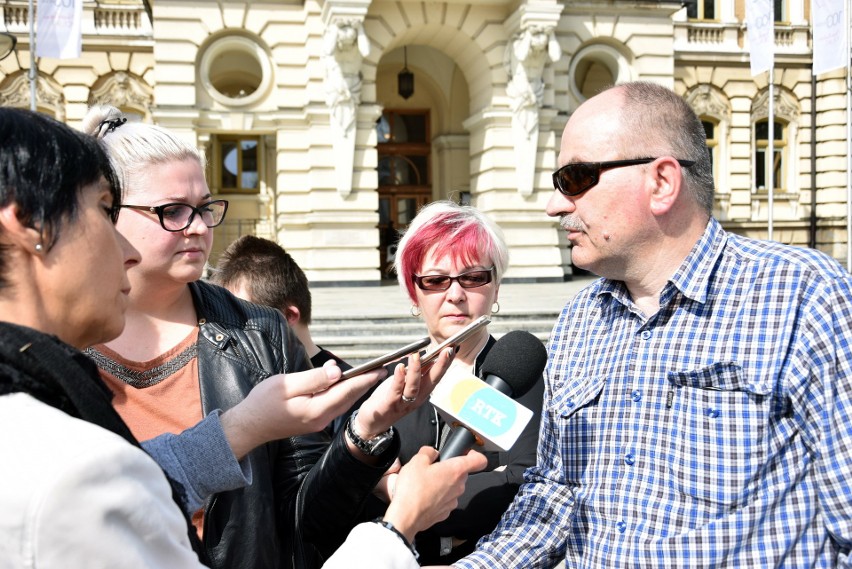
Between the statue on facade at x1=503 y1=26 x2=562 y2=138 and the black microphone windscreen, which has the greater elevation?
the statue on facade at x1=503 y1=26 x2=562 y2=138

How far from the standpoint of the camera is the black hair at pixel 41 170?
1223 millimetres

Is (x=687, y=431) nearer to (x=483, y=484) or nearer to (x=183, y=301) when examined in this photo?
(x=483, y=484)

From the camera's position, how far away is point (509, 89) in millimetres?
17922

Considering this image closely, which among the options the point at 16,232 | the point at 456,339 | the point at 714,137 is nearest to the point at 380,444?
the point at 456,339

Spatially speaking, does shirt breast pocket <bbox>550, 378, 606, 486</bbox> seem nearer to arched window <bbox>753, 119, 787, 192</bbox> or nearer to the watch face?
the watch face

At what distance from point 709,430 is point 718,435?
0.03 m

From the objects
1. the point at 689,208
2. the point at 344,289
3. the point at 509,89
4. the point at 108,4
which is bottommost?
the point at 344,289

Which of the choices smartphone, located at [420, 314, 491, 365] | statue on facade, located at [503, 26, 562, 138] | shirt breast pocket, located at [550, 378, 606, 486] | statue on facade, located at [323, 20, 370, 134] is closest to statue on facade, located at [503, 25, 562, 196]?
statue on facade, located at [503, 26, 562, 138]

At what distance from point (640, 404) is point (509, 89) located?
1669 centimetres

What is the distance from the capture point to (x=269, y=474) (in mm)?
2301

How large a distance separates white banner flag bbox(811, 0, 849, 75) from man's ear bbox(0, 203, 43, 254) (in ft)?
51.7

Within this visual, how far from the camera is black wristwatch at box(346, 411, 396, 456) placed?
7.04 feet

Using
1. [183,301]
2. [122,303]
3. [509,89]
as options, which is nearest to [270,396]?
[122,303]

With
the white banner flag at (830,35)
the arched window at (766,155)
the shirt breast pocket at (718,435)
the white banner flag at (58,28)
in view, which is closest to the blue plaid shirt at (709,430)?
the shirt breast pocket at (718,435)
